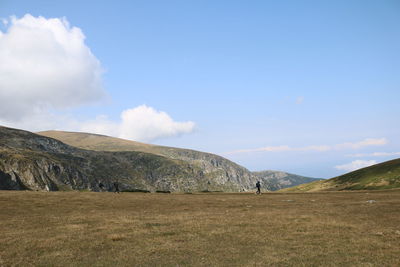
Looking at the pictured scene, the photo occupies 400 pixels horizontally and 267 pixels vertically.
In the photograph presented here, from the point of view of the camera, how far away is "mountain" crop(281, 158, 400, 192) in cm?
8529

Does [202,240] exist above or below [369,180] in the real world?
below

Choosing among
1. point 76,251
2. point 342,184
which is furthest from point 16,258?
point 342,184

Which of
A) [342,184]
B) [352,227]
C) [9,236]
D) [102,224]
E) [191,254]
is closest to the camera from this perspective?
[191,254]

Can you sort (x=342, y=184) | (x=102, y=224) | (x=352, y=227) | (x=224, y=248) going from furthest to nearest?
(x=342, y=184) → (x=102, y=224) → (x=352, y=227) → (x=224, y=248)

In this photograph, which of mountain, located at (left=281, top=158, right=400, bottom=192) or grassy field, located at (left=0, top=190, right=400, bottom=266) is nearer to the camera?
grassy field, located at (left=0, top=190, right=400, bottom=266)

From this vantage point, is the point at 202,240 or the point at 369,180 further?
the point at 369,180

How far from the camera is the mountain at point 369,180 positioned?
85.3 m

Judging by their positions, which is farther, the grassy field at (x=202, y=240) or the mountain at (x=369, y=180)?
the mountain at (x=369, y=180)

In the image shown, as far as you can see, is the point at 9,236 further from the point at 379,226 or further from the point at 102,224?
the point at 379,226

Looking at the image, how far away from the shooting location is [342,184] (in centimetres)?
10256

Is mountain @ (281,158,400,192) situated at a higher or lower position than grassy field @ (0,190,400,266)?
higher

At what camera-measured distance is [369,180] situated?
93.8 meters

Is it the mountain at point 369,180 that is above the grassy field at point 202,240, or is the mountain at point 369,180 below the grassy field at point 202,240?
above

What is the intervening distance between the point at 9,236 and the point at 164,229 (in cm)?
1037
